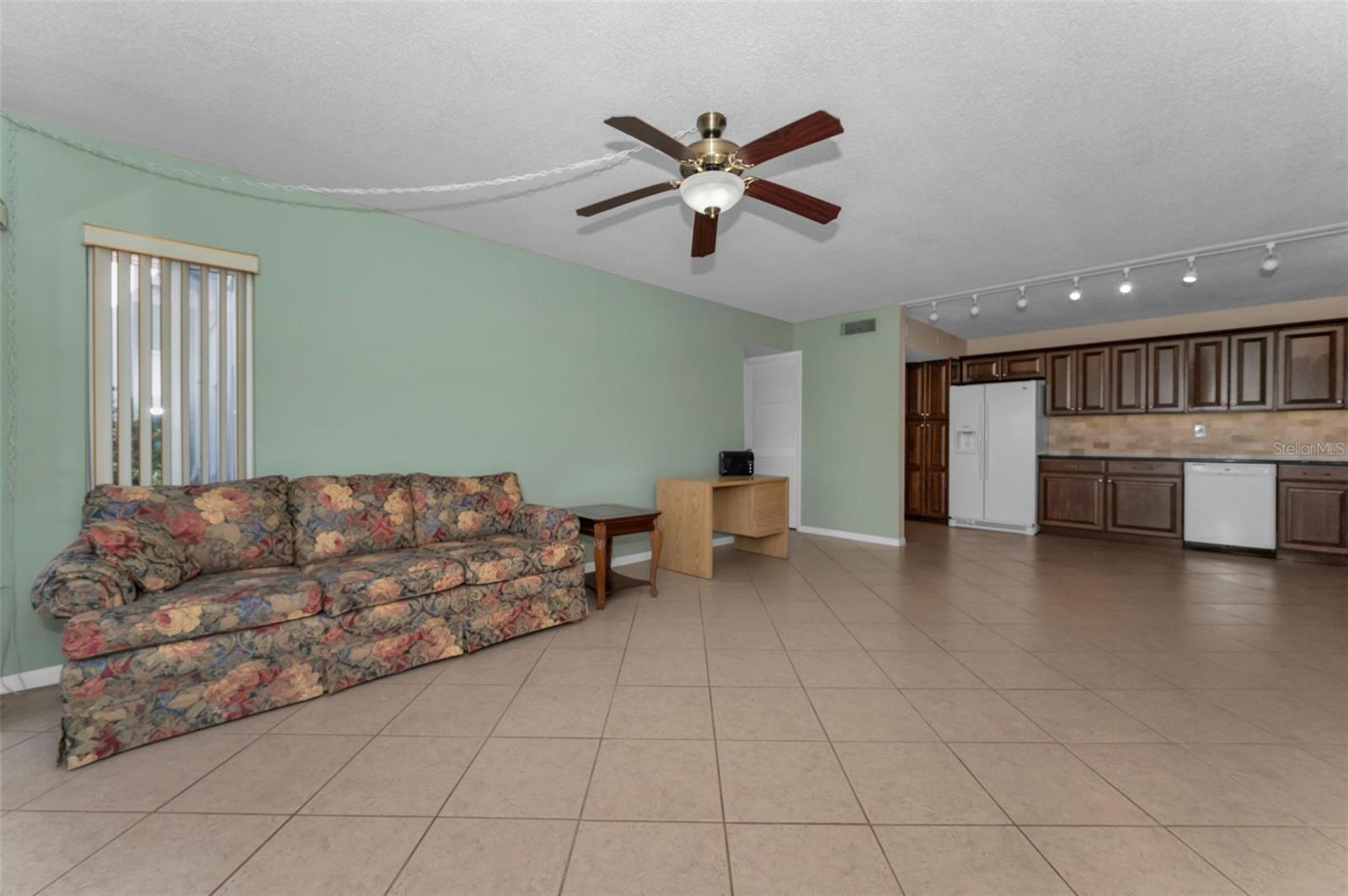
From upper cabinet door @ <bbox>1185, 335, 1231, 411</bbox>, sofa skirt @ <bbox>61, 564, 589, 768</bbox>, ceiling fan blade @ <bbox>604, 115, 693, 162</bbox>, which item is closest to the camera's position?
ceiling fan blade @ <bbox>604, 115, 693, 162</bbox>

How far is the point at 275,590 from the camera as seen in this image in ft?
6.84

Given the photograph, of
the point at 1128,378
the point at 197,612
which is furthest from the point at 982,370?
the point at 197,612

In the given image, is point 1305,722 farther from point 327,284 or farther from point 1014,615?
point 327,284

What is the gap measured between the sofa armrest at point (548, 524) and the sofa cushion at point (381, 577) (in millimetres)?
618

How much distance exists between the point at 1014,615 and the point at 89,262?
17.0ft

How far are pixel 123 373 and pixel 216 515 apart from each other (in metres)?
0.83

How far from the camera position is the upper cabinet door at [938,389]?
669 centimetres

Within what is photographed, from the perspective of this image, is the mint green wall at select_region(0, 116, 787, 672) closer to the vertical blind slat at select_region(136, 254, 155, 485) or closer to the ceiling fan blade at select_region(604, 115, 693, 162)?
the vertical blind slat at select_region(136, 254, 155, 485)

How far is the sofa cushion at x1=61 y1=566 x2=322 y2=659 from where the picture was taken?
173 cm

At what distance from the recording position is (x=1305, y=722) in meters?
1.98

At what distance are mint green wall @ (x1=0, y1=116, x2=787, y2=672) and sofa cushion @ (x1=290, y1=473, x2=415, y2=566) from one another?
0.95ft

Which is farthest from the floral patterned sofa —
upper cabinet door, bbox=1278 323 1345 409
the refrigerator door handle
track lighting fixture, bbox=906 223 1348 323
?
upper cabinet door, bbox=1278 323 1345 409

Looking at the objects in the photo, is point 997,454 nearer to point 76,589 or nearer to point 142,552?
point 142,552

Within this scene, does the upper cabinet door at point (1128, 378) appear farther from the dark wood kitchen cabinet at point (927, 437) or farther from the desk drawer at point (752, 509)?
the desk drawer at point (752, 509)
